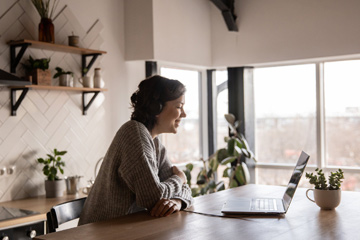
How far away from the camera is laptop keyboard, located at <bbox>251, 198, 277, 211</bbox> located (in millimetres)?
2027

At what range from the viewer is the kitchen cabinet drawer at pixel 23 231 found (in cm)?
252

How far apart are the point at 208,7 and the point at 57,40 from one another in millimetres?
1871

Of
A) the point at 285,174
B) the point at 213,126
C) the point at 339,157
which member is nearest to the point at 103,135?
the point at 213,126

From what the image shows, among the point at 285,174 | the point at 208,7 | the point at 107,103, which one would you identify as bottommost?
the point at 285,174

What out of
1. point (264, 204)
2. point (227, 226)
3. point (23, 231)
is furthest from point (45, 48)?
point (227, 226)

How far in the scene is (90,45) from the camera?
377cm

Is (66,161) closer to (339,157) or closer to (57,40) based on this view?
(57,40)

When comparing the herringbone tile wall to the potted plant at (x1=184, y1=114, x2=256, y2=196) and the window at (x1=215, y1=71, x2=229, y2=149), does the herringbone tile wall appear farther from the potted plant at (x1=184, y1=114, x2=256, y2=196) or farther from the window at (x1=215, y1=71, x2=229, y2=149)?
the window at (x1=215, y1=71, x2=229, y2=149)

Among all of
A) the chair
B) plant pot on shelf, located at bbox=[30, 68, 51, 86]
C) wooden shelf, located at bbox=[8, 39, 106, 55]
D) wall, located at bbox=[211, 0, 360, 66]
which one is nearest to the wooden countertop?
the chair

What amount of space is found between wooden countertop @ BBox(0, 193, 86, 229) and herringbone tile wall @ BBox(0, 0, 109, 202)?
0.37 ft

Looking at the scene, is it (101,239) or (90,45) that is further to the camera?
(90,45)

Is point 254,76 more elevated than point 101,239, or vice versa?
point 254,76

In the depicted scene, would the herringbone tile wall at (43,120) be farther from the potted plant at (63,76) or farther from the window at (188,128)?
the window at (188,128)

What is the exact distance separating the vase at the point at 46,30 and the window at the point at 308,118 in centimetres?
227
